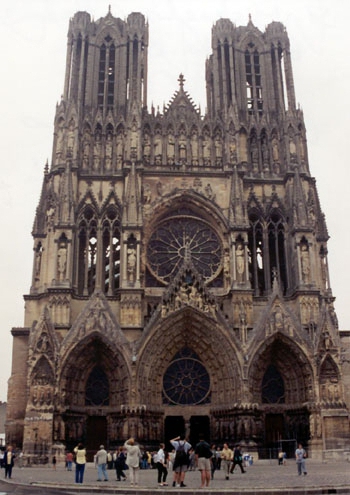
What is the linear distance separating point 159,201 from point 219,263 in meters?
4.83

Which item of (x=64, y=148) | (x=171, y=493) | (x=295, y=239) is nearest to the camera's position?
(x=171, y=493)

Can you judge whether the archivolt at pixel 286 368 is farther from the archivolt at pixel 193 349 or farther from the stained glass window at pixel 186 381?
the stained glass window at pixel 186 381

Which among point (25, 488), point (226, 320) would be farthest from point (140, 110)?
point (25, 488)

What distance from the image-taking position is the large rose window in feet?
109

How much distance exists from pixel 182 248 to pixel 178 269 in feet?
5.80

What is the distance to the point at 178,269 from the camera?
32250mm

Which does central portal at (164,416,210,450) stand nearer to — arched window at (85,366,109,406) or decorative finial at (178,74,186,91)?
arched window at (85,366,109,406)

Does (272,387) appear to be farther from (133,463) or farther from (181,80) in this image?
(181,80)

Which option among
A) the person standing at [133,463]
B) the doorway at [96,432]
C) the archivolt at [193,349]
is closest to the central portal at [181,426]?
the archivolt at [193,349]

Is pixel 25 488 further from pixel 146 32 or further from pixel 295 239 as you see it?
pixel 146 32

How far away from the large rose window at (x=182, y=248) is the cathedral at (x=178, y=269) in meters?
0.09

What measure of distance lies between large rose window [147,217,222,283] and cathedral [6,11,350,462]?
88 millimetres

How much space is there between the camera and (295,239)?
32.6 meters

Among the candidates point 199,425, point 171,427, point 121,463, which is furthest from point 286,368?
point 121,463
